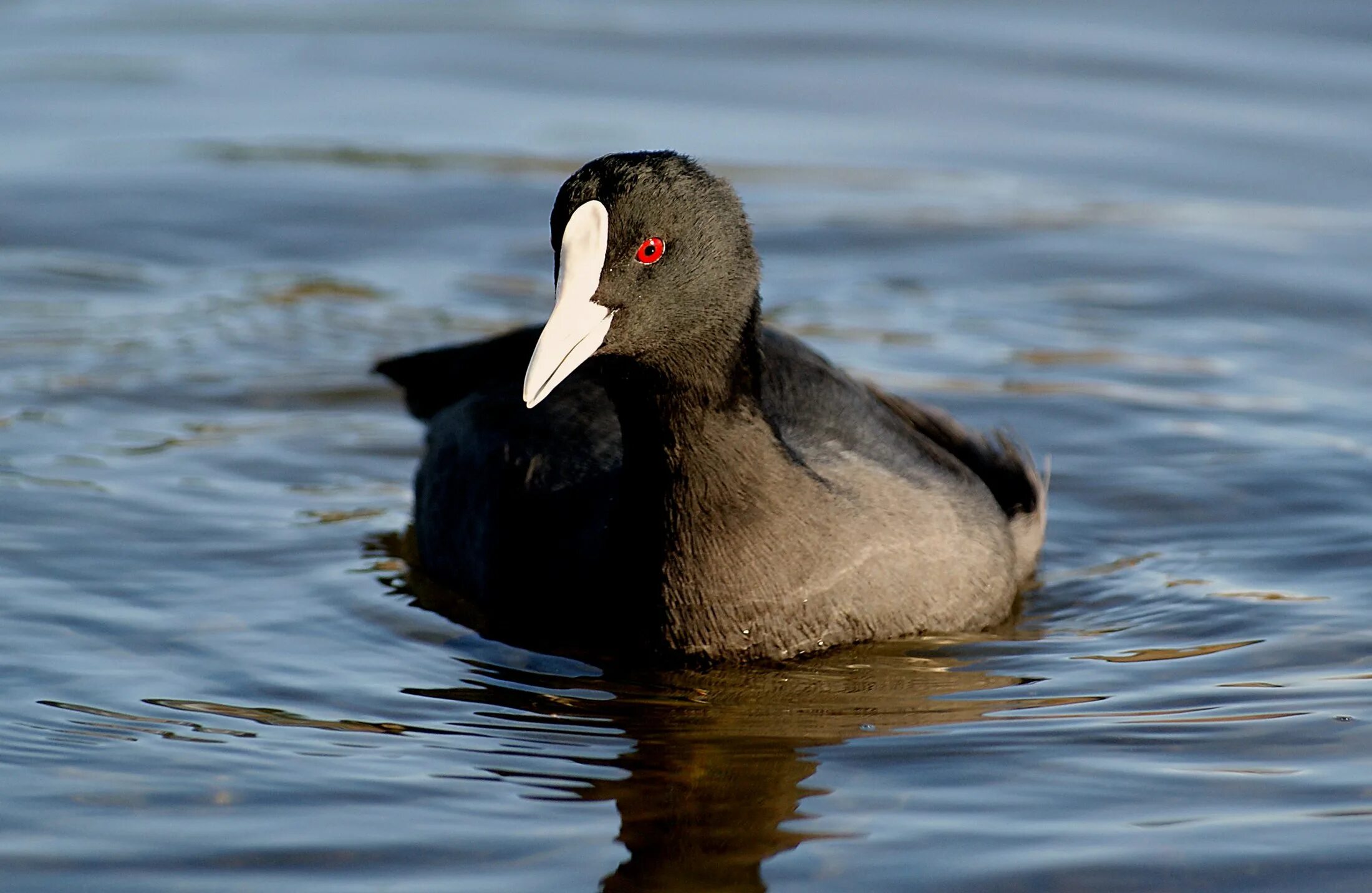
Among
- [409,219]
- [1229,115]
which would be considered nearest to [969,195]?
[1229,115]

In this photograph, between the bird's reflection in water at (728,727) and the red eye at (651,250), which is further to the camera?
the red eye at (651,250)

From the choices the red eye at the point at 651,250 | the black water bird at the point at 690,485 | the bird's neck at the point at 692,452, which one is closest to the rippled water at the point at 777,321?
the black water bird at the point at 690,485

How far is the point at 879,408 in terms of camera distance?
5.64 meters

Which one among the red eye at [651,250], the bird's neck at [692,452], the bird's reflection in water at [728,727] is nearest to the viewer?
the bird's reflection in water at [728,727]

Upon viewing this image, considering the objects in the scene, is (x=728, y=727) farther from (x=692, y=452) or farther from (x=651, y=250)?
(x=651, y=250)

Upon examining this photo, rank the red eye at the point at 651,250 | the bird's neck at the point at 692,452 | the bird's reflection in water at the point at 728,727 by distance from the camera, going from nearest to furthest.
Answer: the bird's reflection in water at the point at 728,727 → the red eye at the point at 651,250 → the bird's neck at the point at 692,452

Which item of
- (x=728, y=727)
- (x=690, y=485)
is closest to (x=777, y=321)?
(x=690, y=485)

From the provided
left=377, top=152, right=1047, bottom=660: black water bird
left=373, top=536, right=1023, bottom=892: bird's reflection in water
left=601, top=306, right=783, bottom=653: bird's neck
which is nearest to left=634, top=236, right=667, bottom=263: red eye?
left=377, top=152, right=1047, bottom=660: black water bird

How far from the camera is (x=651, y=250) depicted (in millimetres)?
4500

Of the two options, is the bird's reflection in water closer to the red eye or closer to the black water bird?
the black water bird

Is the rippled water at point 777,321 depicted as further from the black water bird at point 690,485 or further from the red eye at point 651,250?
the red eye at point 651,250

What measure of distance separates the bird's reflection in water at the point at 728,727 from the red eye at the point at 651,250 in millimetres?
981

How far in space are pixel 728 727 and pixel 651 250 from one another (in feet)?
3.46

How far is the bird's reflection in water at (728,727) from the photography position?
3932mm
